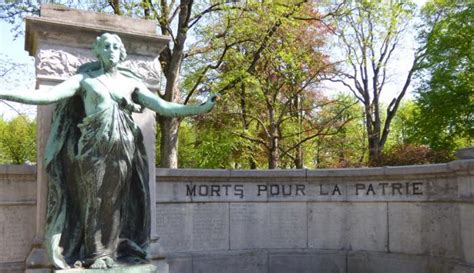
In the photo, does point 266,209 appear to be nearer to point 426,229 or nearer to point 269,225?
point 269,225

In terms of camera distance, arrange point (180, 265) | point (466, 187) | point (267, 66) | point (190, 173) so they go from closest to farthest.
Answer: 1. point (466, 187)
2. point (180, 265)
3. point (190, 173)
4. point (267, 66)

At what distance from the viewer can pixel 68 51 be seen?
16.2 feet

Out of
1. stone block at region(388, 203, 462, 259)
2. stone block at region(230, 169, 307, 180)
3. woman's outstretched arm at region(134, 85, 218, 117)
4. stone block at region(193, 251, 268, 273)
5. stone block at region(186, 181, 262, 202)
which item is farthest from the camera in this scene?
stone block at region(230, 169, 307, 180)

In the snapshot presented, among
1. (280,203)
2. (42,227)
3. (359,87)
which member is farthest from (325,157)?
(42,227)

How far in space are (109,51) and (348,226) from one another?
202 inches

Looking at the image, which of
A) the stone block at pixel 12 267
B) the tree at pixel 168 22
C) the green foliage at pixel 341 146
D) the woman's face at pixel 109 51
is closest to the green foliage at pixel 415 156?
the green foliage at pixel 341 146

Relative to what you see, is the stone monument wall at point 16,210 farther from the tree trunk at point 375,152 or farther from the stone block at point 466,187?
the tree trunk at point 375,152

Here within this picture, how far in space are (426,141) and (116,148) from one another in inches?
873

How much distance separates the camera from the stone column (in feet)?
15.5

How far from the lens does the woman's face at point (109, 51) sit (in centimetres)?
430

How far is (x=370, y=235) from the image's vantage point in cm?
774

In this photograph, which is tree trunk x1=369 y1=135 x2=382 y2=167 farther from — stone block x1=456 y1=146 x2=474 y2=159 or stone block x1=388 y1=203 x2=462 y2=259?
stone block x1=456 y1=146 x2=474 y2=159

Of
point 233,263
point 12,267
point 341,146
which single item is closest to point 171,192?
point 233,263

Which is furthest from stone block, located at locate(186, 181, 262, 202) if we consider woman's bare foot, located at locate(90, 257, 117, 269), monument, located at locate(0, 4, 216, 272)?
woman's bare foot, located at locate(90, 257, 117, 269)
